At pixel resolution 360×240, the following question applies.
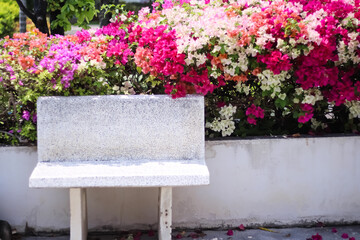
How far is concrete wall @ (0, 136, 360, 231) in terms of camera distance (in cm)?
360

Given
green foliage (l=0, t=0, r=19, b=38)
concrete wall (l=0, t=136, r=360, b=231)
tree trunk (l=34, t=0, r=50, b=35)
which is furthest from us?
green foliage (l=0, t=0, r=19, b=38)

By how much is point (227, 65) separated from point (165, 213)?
109 centimetres

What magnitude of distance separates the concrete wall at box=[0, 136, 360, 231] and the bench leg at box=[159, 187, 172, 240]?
1.35 feet

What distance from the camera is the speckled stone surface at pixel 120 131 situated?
334 cm

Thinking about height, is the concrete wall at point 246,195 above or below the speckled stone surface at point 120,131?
below

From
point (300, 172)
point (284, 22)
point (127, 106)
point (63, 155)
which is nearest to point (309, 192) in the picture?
point (300, 172)

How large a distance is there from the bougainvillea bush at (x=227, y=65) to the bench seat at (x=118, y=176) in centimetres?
57

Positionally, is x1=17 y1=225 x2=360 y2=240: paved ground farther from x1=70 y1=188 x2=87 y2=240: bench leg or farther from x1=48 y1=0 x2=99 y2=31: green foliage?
x1=48 y1=0 x2=99 y2=31: green foliage

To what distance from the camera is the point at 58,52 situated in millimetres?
3518

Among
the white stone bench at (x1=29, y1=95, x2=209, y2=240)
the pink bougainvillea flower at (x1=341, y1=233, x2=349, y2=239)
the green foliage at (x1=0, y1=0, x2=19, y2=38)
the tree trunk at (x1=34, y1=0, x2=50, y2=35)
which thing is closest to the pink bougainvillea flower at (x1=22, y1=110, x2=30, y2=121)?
the white stone bench at (x1=29, y1=95, x2=209, y2=240)

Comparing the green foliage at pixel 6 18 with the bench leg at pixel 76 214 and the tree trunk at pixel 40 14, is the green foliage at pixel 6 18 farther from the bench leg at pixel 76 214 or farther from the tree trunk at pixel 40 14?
the bench leg at pixel 76 214

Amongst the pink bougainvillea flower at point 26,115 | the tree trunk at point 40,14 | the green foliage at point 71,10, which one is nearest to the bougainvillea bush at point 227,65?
the pink bougainvillea flower at point 26,115

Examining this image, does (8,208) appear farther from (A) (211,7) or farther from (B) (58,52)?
(A) (211,7)

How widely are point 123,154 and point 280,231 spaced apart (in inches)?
50.5
